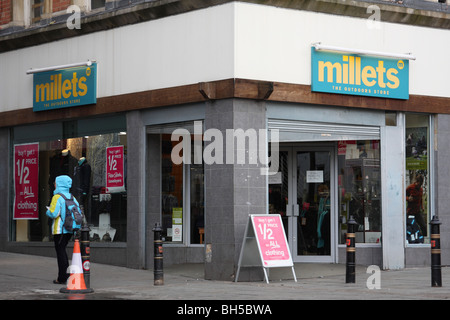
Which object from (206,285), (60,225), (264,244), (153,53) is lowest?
(206,285)

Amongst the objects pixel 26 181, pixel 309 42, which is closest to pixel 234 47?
pixel 309 42

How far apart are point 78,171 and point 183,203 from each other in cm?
257

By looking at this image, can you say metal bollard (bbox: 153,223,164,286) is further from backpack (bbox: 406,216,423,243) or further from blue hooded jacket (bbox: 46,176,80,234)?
backpack (bbox: 406,216,423,243)

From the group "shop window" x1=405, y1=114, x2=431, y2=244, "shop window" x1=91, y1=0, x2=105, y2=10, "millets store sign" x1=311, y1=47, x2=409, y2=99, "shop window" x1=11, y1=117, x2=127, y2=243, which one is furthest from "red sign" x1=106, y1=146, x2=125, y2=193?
"shop window" x1=405, y1=114, x2=431, y2=244

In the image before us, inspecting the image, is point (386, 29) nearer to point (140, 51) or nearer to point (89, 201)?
point (140, 51)

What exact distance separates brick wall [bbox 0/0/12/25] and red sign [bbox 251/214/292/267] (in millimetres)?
9255

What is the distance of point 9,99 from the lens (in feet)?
67.2

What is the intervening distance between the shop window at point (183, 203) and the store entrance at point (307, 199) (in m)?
1.63

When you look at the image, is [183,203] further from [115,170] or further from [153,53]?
[153,53]

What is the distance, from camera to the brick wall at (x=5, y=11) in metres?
20.6

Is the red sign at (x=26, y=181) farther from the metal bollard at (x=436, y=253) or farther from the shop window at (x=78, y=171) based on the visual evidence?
the metal bollard at (x=436, y=253)

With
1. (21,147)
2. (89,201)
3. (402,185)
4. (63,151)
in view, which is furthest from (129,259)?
(402,185)

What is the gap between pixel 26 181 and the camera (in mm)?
20141

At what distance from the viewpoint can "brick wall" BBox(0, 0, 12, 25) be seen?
67.7 feet
